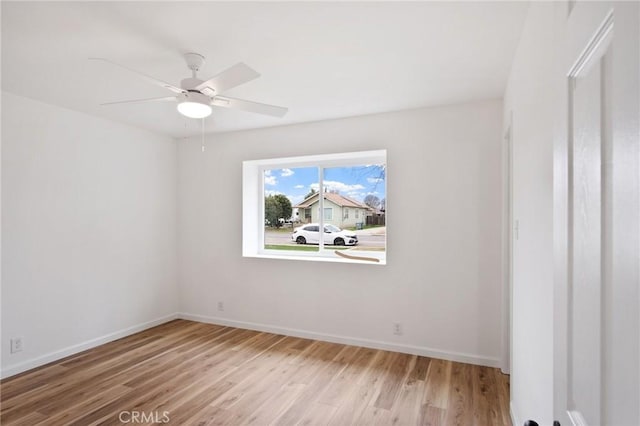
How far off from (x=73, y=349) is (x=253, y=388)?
Answer: 79.2 inches

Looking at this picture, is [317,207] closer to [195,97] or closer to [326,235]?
[326,235]

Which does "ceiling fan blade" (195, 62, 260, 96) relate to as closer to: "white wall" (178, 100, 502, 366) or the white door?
the white door

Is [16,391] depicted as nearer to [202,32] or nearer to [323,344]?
[323,344]

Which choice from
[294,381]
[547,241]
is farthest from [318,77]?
[294,381]

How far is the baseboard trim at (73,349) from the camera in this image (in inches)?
113

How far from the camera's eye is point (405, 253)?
338cm

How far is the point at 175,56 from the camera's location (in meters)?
2.20

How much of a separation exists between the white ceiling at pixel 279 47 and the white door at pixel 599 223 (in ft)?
4.18

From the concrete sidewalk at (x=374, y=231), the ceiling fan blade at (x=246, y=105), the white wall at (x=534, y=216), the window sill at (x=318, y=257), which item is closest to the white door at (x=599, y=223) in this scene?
the white wall at (x=534, y=216)

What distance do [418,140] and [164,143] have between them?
Result: 3.18 m

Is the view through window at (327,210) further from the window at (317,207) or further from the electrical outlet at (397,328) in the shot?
the electrical outlet at (397,328)

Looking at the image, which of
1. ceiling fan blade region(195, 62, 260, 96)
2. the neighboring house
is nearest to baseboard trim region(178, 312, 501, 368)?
the neighboring house

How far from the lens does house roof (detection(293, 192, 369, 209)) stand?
3932 millimetres

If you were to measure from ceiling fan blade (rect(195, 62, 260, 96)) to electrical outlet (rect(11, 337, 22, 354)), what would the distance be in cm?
276
